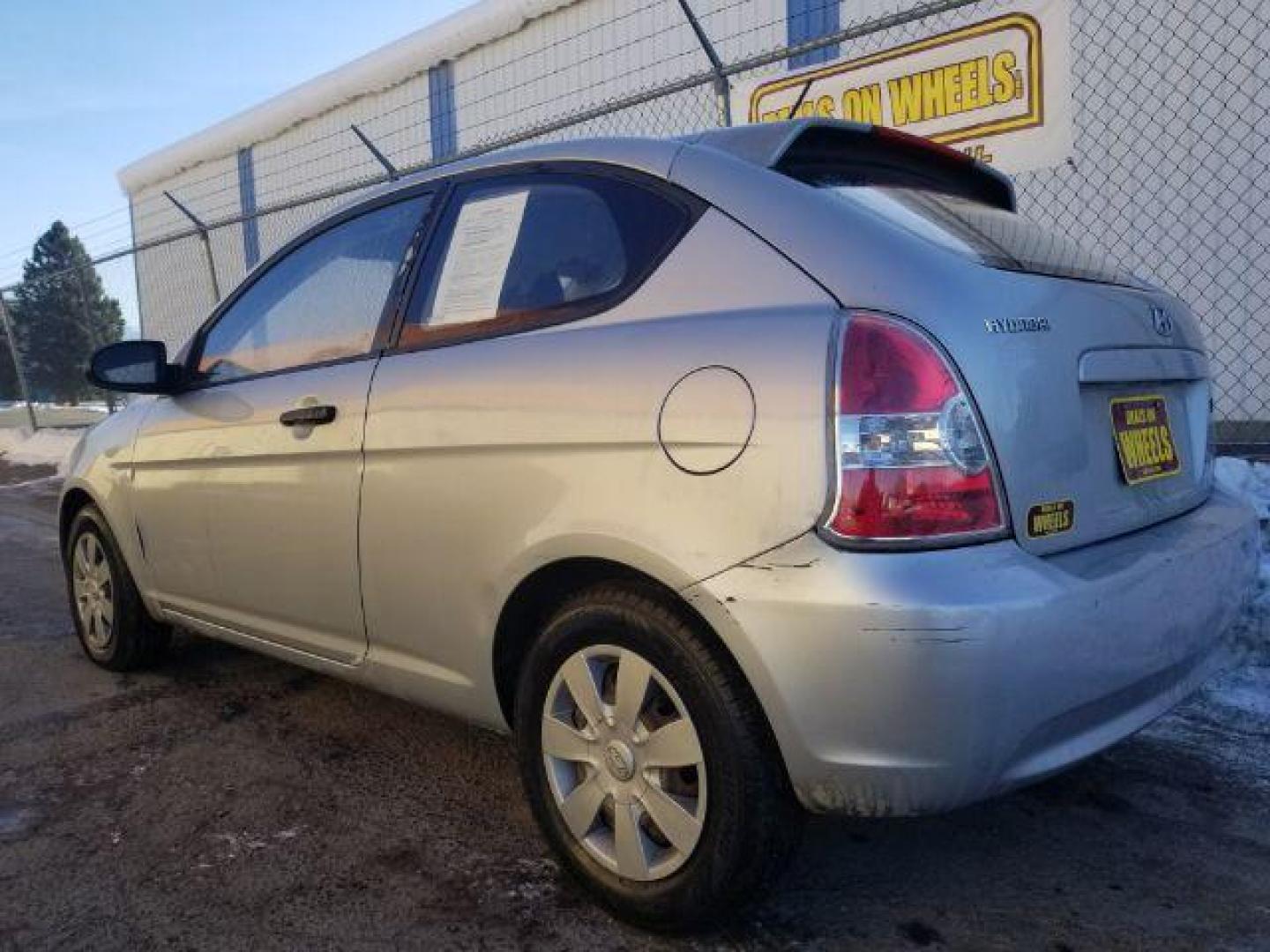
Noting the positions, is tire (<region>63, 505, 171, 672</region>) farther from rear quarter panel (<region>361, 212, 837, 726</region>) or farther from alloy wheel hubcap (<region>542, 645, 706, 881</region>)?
alloy wheel hubcap (<region>542, 645, 706, 881</region>)

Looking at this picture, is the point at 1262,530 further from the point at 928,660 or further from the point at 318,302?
the point at 318,302

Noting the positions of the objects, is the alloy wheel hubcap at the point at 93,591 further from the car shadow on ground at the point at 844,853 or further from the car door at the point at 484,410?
the car door at the point at 484,410

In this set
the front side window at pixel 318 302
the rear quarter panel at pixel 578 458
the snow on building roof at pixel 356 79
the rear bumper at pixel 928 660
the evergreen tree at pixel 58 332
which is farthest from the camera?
the evergreen tree at pixel 58 332

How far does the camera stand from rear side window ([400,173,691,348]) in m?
2.27

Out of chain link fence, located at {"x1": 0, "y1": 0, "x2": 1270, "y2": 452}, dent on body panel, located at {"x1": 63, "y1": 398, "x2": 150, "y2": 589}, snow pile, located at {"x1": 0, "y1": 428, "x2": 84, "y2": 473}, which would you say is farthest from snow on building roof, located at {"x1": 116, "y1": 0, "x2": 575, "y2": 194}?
dent on body panel, located at {"x1": 63, "y1": 398, "x2": 150, "y2": 589}

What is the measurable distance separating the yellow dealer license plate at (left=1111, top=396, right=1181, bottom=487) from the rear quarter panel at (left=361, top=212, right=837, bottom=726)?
772 millimetres

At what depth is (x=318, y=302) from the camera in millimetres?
3135

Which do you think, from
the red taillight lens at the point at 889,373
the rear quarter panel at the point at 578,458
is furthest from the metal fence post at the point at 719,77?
the red taillight lens at the point at 889,373

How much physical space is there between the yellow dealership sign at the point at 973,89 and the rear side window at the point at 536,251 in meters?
2.86

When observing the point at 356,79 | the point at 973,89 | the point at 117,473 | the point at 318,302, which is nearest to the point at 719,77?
the point at 973,89

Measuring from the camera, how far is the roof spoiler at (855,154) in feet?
7.46

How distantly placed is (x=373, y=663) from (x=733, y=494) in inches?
52.6

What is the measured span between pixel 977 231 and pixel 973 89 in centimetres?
376

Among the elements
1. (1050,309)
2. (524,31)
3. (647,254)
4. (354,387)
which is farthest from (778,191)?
(524,31)
